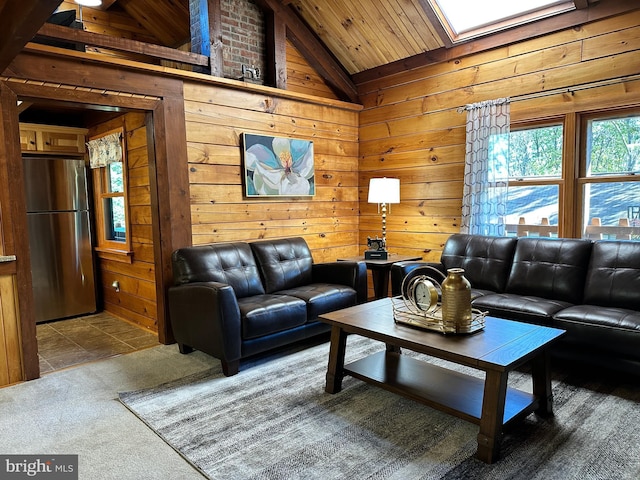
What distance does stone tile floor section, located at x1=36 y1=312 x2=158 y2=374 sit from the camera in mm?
3457

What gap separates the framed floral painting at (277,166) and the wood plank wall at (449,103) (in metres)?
0.92

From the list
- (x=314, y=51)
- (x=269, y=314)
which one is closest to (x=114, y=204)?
(x=269, y=314)

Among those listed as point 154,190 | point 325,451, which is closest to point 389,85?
point 154,190

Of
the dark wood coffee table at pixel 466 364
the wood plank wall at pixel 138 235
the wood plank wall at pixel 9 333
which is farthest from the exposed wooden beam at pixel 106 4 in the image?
the dark wood coffee table at pixel 466 364

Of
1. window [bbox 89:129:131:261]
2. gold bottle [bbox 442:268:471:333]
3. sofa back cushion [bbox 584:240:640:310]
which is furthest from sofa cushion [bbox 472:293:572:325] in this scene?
window [bbox 89:129:131:261]

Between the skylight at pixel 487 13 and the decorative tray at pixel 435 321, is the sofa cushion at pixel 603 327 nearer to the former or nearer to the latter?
the decorative tray at pixel 435 321

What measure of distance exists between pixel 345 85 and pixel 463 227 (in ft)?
7.25

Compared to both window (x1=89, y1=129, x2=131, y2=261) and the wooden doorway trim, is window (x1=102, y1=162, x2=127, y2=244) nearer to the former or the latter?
window (x1=89, y1=129, x2=131, y2=261)

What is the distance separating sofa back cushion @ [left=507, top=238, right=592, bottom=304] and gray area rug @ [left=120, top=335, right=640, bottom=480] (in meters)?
0.68

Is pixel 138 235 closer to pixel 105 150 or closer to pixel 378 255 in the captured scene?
pixel 105 150

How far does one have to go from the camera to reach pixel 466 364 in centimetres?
199

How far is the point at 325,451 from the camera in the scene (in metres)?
2.04

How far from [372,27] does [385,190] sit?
5.50 ft

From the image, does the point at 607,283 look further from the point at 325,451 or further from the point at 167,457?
the point at 167,457
